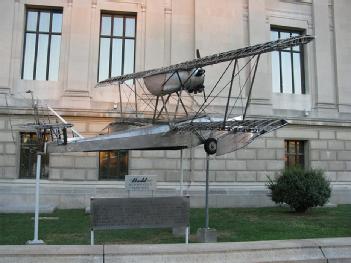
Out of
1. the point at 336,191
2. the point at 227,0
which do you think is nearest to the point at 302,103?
the point at 336,191

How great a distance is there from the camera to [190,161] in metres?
22.3

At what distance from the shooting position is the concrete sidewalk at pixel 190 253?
22.4ft

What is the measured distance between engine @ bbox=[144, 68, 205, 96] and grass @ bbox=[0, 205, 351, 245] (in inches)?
163

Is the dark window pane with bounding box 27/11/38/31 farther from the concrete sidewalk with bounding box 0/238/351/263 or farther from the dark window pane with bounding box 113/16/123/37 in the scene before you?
the concrete sidewalk with bounding box 0/238/351/263

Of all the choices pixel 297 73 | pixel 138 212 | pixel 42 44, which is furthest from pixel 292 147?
pixel 138 212

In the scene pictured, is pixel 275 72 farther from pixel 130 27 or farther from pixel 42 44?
pixel 42 44

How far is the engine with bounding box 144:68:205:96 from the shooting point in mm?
10883

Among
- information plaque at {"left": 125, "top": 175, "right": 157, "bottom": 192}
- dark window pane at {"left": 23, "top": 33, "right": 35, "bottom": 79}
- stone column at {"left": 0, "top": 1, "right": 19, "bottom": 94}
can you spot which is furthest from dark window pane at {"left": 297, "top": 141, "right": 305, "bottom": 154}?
stone column at {"left": 0, "top": 1, "right": 19, "bottom": 94}

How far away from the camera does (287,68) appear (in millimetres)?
25953

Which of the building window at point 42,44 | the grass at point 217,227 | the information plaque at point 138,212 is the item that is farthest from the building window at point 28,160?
the information plaque at point 138,212

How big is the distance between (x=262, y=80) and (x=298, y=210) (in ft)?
27.0

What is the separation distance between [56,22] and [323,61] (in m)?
15.1

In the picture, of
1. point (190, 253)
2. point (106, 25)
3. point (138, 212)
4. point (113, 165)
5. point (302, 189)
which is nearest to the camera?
point (190, 253)

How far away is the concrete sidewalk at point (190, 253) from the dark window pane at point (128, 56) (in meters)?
17.0
